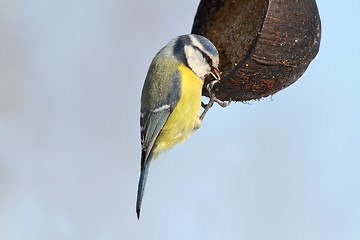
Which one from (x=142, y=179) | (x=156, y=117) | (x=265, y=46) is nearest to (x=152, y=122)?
(x=156, y=117)

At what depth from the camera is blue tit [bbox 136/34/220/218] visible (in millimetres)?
2639

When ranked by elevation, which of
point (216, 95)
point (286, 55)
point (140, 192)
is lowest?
point (140, 192)

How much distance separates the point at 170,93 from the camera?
268 cm

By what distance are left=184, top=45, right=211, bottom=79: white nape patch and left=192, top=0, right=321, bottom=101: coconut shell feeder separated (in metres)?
0.05

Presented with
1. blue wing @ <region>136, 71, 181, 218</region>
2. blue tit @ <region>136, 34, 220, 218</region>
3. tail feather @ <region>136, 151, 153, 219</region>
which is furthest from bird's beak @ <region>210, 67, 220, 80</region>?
tail feather @ <region>136, 151, 153, 219</region>

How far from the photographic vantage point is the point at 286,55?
2521 mm

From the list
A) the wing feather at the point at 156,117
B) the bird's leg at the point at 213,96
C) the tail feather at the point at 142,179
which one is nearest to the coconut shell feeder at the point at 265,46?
the bird's leg at the point at 213,96

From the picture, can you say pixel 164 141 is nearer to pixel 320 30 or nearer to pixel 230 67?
pixel 230 67

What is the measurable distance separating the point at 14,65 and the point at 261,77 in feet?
2.31

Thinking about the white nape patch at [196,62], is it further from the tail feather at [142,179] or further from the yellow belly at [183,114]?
the tail feather at [142,179]

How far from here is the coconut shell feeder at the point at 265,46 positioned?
249cm

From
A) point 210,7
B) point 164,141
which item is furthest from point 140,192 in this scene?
point 210,7

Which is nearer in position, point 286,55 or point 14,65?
point 286,55

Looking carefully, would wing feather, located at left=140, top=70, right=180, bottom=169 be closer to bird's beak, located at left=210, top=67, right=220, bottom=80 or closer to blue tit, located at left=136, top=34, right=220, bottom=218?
blue tit, located at left=136, top=34, right=220, bottom=218
